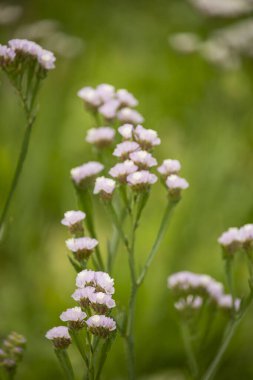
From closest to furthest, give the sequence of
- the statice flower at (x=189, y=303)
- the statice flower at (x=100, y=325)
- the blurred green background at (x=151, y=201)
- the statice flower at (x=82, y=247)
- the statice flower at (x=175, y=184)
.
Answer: the statice flower at (x=100, y=325), the statice flower at (x=82, y=247), the statice flower at (x=175, y=184), the statice flower at (x=189, y=303), the blurred green background at (x=151, y=201)

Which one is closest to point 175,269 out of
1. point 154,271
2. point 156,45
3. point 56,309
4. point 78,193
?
point 154,271

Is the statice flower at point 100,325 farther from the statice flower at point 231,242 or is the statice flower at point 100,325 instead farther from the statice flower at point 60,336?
the statice flower at point 231,242

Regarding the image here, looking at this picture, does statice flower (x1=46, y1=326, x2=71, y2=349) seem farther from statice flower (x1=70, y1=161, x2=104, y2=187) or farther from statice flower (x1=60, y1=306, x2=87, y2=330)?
statice flower (x1=70, y1=161, x2=104, y2=187)

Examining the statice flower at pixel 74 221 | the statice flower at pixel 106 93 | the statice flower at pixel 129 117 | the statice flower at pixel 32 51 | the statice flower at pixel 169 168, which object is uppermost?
the statice flower at pixel 106 93

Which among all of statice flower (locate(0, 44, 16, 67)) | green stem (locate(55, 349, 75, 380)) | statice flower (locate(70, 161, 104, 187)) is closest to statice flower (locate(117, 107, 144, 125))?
statice flower (locate(70, 161, 104, 187))

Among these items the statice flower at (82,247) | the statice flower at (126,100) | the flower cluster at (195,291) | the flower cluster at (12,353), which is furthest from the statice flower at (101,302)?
the statice flower at (126,100)

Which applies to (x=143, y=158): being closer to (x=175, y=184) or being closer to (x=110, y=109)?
(x=175, y=184)
